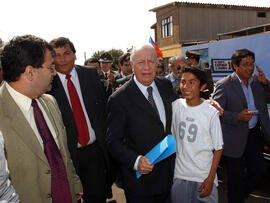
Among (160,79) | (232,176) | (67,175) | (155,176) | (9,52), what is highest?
(9,52)

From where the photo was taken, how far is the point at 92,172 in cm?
329

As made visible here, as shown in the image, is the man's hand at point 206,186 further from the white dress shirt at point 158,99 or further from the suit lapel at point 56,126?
the suit lapel at point 56,126

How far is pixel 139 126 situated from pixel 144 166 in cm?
43

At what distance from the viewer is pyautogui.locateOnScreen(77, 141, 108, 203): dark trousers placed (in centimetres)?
321

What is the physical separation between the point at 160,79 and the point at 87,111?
995mm

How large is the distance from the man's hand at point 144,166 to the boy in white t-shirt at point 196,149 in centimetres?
70

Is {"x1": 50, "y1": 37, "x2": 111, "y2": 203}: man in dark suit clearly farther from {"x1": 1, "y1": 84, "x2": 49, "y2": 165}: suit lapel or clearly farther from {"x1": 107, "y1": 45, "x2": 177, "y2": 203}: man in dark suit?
{"x1": 1, "y1": 84, "x2": 49, "y2": 165}: suit lapel

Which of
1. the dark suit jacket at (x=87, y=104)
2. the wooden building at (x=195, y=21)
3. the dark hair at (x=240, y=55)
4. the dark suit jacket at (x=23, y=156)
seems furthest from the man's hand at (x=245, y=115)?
the wooden building at (x=195, y=21)

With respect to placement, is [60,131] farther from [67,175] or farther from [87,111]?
[87,111]

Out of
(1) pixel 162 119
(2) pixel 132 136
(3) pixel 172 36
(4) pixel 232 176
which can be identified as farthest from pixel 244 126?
(3) pixel 172 36

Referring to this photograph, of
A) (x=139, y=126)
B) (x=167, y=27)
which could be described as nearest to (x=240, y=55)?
(x=139, y=126)

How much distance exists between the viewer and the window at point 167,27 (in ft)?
87.9

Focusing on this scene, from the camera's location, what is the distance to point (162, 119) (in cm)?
261

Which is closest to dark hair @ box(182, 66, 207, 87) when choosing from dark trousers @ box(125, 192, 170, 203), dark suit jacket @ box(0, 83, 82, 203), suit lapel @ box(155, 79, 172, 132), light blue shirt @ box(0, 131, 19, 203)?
suit lapel @ box(155, 79, 172, 132)
